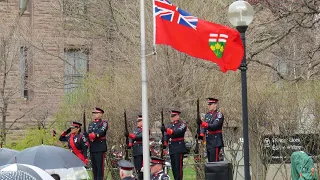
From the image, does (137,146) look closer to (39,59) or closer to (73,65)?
(73,65)

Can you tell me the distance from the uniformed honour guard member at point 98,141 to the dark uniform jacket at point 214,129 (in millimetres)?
2463

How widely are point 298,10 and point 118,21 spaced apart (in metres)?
11.3

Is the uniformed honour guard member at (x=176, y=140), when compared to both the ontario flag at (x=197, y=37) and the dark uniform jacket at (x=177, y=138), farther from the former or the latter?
the ontario flag at (x=197, y=37)

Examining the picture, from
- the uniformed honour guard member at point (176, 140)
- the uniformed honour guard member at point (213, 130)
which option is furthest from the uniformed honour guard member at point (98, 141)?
the uniformed honour guard member at point (213, 130)

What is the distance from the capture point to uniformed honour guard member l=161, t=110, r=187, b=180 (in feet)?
58.0

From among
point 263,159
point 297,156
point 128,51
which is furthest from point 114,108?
point 297,156

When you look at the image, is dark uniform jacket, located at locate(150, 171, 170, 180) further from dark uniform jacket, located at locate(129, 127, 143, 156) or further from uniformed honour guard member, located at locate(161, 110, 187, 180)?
dark uniform jacket, located at locate(129, 127, 143, 156)

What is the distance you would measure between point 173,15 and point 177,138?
4.92 meters

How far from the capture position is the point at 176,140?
17.9 m

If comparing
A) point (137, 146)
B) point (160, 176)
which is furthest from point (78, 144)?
point (160, 176)

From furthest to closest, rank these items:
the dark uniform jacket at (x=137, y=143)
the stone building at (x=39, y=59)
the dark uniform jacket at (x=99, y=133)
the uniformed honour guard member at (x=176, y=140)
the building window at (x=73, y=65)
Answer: the building window at (x=73, y=65), the stone building at (x=39, y=59), the dark uniform jacket at (x=137, y=143), the dark uniform jacket at (x=99, y=133), the uniformed honour guard member at (x=176, y=140)

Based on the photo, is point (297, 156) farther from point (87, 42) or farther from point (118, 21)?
point (87, 42)

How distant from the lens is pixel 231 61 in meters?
13.1

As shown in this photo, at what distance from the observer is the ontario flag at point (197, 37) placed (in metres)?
13.1
